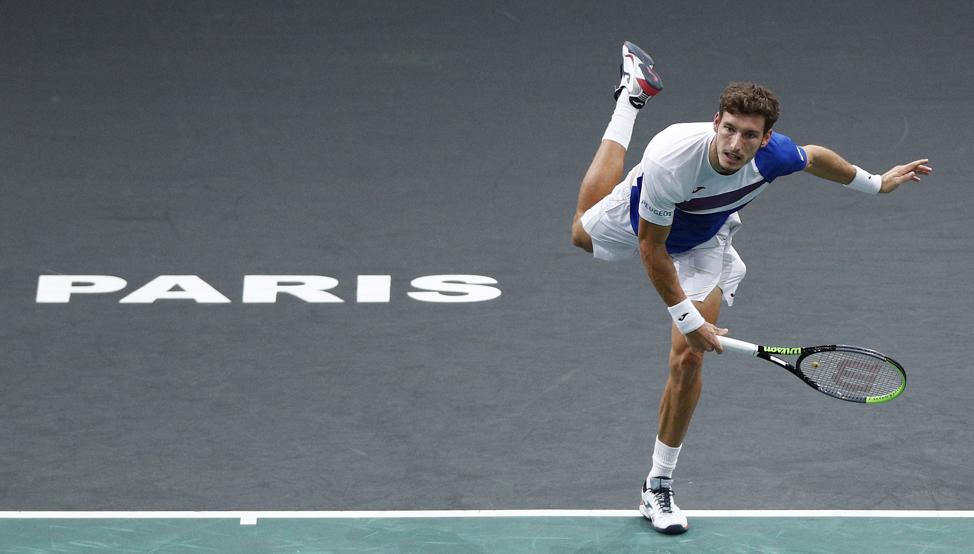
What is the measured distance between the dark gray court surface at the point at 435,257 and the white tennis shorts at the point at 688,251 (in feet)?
2.47

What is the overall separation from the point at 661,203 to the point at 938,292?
9.23ft

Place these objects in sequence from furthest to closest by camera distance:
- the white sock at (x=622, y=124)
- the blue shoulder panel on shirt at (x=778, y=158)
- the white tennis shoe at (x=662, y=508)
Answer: the white sock at (x=622, y=124)
the white tennis shoe at (x=662, y=508)
the blue shoulder panel on shirt at (x=778, y=158)

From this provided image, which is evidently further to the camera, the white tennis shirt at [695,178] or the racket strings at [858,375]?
the racket strings at [858,375]

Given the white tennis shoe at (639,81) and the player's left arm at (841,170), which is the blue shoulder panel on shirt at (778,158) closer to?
the player's left arm at (841,170)

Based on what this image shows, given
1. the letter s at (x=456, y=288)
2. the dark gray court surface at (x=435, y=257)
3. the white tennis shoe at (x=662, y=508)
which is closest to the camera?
the white tennis shoe at (x=662, y=508)

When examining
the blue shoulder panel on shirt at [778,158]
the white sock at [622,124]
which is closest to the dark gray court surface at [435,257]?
the white sock at [622,124]

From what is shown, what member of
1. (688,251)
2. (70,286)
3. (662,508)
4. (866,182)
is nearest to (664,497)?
(662,508)

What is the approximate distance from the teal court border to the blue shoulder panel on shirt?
1346mm

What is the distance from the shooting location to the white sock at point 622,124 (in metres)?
7.03

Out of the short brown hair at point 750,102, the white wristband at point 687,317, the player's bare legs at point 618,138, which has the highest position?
the player's bare legs at point 618,138

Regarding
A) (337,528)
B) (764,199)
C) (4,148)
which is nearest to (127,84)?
(4,148)

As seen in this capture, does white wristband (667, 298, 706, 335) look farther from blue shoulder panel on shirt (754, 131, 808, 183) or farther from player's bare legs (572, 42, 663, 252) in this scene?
player's bare legs (572, 42, 663, 252)

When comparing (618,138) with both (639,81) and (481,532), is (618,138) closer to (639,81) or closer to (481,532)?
(639,81)

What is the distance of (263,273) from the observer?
8031mm
